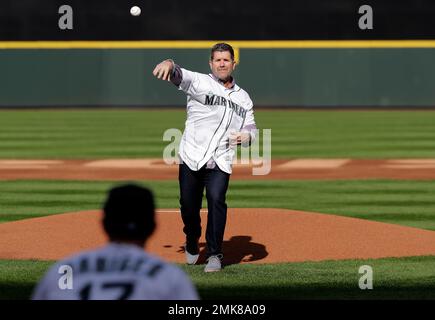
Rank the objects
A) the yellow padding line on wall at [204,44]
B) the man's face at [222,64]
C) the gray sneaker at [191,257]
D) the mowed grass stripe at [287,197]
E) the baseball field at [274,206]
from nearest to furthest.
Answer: the man's face at [222,64] < the baseball field at [274,206] < the gray sneaker at [191,257] < the mowed grass stripe at [287,197] < the yellow padding line on wall at [204,44]

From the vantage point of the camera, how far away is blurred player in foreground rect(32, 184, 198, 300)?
11.8ft

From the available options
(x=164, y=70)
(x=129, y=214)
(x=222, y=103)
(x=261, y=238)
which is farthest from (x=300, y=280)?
(x=129, y=214)

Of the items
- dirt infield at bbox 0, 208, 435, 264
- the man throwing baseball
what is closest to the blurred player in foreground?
the man throwing baseball

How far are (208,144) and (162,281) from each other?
225 inches

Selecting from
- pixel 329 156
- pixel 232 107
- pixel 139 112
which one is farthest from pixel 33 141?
pixel 232 107

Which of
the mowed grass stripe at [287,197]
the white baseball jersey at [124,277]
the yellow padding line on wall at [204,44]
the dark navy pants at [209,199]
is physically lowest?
the mowed grass stripe at [287,197]

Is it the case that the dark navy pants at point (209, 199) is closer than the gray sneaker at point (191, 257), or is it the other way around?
the dark navy pants at point (209, 199)

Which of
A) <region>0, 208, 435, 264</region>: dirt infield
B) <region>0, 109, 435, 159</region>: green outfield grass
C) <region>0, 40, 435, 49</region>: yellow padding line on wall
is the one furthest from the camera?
<region>0, 40, 435, 49</region>: yellow padding line on wall

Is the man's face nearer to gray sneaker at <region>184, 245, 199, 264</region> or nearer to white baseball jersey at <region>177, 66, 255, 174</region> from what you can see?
white baseball jersey at <region>177, 66, 255, 174</region>

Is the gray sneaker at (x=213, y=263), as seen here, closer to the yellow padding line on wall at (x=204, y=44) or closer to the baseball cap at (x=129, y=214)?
the baseball cap at (x=129, y=214)

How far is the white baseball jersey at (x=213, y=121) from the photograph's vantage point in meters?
9.28

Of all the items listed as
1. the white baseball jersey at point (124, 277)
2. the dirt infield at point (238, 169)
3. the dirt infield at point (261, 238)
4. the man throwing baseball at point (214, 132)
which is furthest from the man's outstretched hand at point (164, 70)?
the dirt infield at point (238, 169)

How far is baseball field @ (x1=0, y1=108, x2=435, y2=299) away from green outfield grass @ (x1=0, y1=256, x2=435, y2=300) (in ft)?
0.05

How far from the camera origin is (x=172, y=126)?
1256 inches
